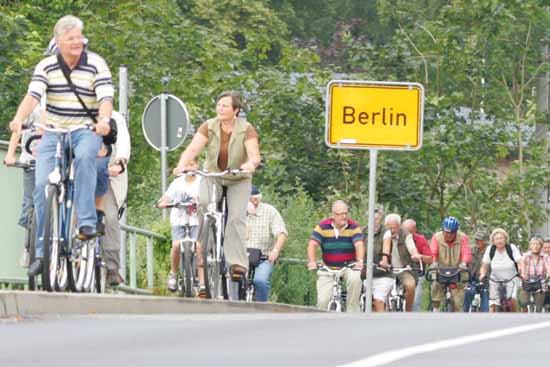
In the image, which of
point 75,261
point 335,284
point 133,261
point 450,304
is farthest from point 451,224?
point 75,261

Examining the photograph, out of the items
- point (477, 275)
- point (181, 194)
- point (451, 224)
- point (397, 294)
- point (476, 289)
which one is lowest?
point (397, 294)

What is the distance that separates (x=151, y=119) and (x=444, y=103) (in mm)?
11863

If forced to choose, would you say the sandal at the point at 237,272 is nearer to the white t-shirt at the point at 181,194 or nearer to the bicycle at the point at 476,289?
the white t-shirt at the point at 181,194

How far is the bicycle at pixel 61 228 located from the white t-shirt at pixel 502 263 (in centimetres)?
1645

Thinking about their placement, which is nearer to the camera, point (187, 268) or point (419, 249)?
point (187, 268)

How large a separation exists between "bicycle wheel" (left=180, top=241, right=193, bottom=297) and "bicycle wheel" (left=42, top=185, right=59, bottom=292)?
3.68 meters

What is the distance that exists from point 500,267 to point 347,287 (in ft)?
20.9

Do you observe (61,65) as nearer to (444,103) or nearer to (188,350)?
(188,350)

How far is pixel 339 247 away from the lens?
23188 mm

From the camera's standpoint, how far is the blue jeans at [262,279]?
2244cm

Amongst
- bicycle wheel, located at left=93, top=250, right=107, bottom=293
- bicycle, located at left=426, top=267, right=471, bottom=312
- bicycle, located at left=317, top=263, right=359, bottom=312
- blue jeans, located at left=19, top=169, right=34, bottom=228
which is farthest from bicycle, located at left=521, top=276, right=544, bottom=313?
blue jeans, located at left=19, top=169, right=34, bottom=228

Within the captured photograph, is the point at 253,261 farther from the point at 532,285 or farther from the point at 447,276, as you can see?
the point at 532,285

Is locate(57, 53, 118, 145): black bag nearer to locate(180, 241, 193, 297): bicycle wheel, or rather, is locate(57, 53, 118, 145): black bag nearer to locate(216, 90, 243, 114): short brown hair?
locate(216, 90, 243, 114): short brown hair

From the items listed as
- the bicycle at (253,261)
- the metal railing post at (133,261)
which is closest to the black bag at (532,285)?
the bicycle at (253,261)
